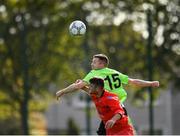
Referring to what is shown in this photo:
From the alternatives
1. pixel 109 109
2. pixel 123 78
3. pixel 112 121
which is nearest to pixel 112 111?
pixel 109 109

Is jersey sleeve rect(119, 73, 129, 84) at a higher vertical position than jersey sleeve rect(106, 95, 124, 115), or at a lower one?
higher

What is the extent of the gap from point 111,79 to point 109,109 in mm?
481

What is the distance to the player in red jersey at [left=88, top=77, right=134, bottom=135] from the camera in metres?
9.79

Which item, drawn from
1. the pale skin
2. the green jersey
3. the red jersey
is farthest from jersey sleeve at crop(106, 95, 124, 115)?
Result: the pale skin

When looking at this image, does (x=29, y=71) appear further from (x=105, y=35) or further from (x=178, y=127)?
(x=178, y=127)

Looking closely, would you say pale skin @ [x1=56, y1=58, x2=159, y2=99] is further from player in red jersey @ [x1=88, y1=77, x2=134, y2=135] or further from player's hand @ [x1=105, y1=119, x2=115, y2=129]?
player's hand @ [x1=105, y1=119, x2=115, y2=129]

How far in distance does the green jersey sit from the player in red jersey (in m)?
0.17

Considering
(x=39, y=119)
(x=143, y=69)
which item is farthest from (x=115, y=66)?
(x=39, y=119)

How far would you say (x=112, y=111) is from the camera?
9.90 meters

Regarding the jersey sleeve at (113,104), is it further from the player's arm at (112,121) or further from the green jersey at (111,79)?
the green jersey at (111,79)

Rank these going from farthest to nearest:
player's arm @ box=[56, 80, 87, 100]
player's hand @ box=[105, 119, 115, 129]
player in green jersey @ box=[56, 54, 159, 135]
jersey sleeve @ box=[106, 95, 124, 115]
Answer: player in green jersey @ box=[56, 54, 159, 135], jersey sleeve @ box=[106, 95, 124, 115], player's arm @ box=[56, 80, 87, 100], player's hand @ box=[105, 119, 115, 129]

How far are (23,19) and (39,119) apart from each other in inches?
641

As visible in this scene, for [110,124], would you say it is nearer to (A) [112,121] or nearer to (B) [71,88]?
(A) [112,121]

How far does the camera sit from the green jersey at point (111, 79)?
10031mm
